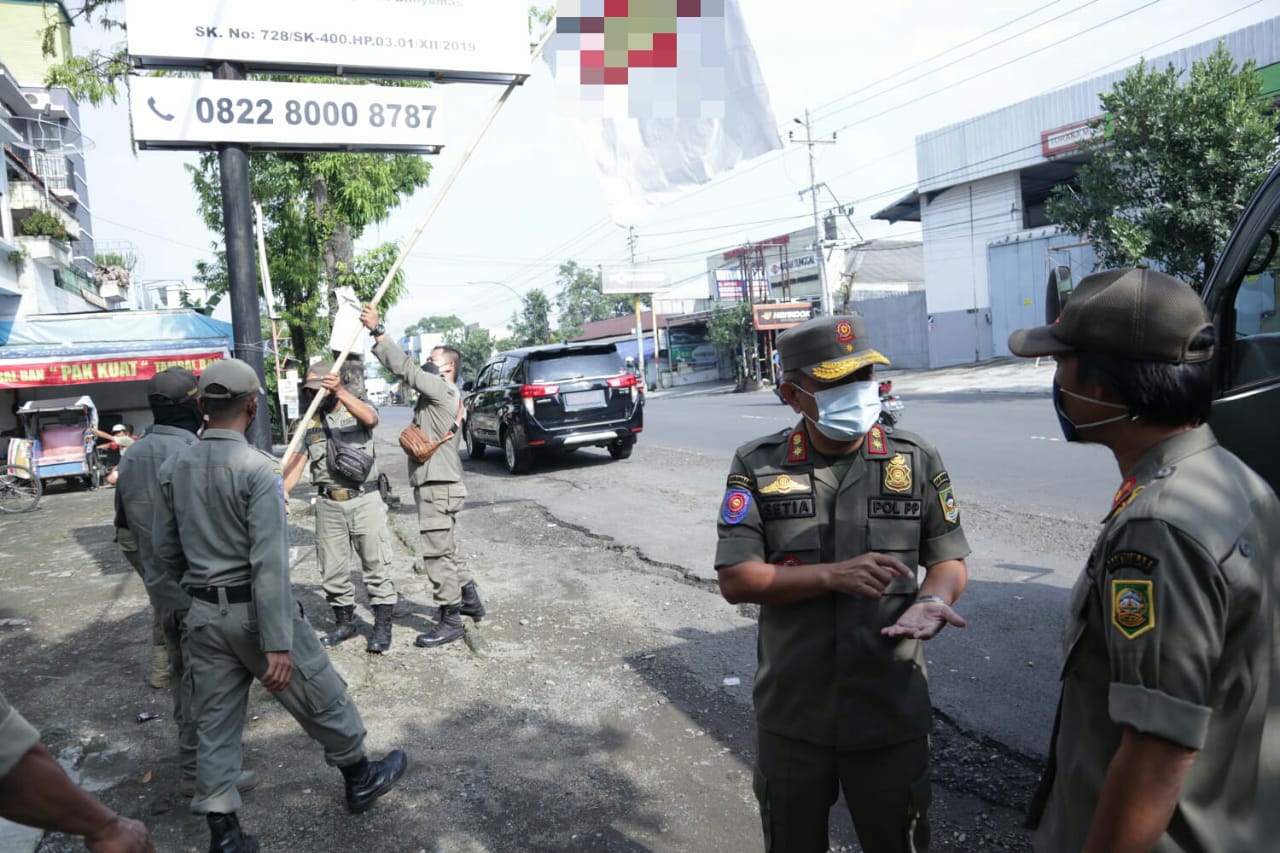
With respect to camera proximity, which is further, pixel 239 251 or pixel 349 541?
pixel 349 541

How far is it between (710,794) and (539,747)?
2.92ft

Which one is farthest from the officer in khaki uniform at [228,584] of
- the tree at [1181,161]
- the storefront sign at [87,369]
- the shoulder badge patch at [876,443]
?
the tree at [1181,161]

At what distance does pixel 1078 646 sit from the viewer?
1476 millimetres

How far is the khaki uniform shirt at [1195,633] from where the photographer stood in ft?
4.09

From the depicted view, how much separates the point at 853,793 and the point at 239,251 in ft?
15.3

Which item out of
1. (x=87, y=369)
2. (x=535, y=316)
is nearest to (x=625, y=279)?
(x=535, y=316)

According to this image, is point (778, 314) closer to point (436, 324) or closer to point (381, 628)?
point (381, 628)

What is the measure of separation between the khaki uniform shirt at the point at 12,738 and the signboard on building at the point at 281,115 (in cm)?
442

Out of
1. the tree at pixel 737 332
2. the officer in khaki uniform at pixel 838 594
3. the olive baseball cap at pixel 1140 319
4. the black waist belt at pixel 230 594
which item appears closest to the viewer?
the olive baseball cap at pixel 1140 319

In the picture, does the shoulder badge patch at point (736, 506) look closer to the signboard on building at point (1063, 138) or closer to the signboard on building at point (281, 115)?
the signboard on building at point (281, 115)

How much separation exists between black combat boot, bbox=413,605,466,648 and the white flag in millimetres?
2800

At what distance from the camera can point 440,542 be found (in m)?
5.57

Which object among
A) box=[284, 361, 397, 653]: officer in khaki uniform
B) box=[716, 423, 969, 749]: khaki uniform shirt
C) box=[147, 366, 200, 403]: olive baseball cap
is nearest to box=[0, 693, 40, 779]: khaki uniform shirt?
box=[716, 423, 969, 749]: khaki uniform shirt

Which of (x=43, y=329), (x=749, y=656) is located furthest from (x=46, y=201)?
(x=749, y=656)
